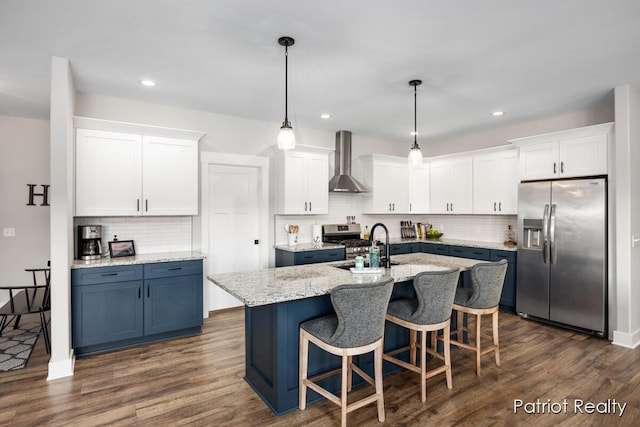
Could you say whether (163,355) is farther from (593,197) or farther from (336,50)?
(593,197)

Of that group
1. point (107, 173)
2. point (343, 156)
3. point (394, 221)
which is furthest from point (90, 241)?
point (394, 221)

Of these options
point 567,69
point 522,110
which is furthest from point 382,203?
point 567,69

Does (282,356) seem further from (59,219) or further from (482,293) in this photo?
(59,219)

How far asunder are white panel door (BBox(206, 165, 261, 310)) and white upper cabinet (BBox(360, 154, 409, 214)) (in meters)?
1.99

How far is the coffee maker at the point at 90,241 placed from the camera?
3.75 metres

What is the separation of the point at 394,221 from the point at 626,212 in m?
3.50

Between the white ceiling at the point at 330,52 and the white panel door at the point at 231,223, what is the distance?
3.24 ft

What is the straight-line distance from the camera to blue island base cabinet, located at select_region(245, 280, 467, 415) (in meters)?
2.44

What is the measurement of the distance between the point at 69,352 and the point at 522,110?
227 inches

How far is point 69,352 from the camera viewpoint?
312 cm

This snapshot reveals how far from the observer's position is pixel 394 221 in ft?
21.8

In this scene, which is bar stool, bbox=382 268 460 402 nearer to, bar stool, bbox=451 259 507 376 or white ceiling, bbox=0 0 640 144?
bar stool, bbox=451 259 507 376

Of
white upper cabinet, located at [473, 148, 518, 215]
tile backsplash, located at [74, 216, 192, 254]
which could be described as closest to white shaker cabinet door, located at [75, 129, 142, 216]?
tile backsplash, located at [74, 216, 192, 254]

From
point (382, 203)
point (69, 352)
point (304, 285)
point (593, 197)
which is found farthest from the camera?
point (382, 203)
